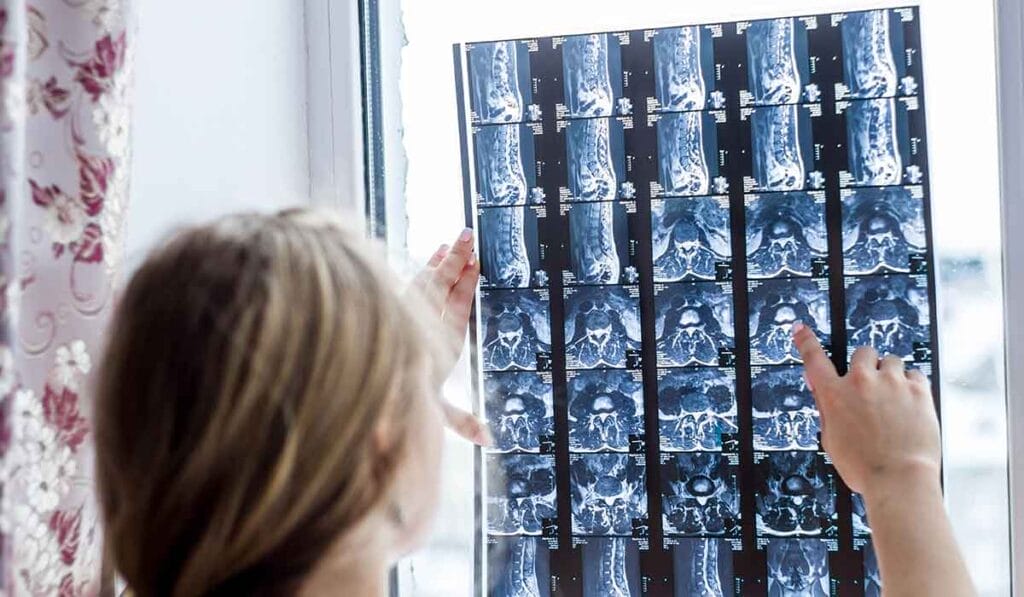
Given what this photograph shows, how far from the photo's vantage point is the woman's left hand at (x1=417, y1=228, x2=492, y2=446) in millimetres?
1097

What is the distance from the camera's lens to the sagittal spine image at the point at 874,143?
1.09 m

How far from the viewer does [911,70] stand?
Result: 1084mm

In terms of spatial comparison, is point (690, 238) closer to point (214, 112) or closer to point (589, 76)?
point (589, 76)

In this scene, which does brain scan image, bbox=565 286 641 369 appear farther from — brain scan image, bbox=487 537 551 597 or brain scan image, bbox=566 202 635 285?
brain scan image, bbox=487 537 551 597

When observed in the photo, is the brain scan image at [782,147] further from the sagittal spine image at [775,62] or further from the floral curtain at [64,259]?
the floral curtain at [64,259]

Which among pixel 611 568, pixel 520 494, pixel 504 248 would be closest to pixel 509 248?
pixel 504 248

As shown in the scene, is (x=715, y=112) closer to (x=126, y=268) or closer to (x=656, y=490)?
(x=656, y=490)

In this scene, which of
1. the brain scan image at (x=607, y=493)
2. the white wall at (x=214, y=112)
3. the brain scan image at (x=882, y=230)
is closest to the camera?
the white wall at (x=214, y=112)

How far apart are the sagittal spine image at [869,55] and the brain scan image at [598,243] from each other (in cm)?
31

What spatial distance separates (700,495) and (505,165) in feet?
1.57

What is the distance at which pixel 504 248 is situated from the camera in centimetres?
120

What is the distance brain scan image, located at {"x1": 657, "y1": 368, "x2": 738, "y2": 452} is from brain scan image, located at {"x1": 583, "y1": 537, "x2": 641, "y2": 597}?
0.46 feet

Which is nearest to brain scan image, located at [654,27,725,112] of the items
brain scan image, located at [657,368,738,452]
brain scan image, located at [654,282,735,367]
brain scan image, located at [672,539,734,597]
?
brain scan image, located at [654,282,735,367]

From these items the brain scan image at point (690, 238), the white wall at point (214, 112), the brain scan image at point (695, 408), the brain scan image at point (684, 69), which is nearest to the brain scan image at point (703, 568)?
the brain scan image at point (695, 408)
